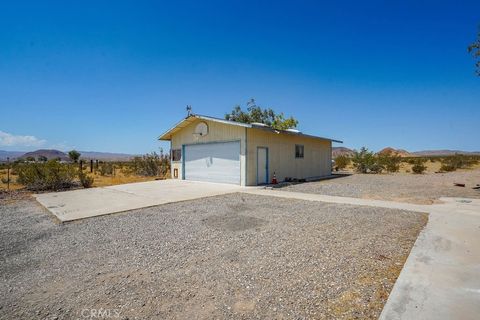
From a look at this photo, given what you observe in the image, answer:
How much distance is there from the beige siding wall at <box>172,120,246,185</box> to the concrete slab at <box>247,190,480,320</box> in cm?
882

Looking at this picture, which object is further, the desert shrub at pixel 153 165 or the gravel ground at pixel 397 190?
the desert shrub at pixel 153 165

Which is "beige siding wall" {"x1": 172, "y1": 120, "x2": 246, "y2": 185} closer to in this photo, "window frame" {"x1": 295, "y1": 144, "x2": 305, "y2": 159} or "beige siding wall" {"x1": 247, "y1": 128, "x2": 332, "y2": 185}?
"beige siding wall" {"x1": 247, "y1": 128, "x2": 332, "y2": 185}

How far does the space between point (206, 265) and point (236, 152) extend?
10.2 m

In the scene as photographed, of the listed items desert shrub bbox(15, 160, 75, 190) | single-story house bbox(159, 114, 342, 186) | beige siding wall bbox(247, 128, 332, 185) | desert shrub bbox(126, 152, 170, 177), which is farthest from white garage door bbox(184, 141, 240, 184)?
desert shrub bbox(15, 160, 75, 190)

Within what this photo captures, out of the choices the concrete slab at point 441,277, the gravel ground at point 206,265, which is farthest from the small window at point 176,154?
the concrete slab at point 441,277

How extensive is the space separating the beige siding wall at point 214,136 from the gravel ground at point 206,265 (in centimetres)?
678

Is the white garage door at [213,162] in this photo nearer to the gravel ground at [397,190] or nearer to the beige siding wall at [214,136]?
the beige siding wall at [214,136]

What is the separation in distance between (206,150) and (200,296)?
12954 mm

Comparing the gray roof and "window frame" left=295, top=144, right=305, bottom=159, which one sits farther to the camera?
"window frame" left=295, top=144, right=305, bottom=159

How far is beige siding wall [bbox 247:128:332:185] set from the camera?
1380cm

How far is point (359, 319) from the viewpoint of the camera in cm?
259

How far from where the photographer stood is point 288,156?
16375 mm

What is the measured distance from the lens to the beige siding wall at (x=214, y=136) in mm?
13550

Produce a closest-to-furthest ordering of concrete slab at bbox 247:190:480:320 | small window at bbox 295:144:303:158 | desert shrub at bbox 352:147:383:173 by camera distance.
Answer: concrete slab at bbox 247:190:480:320, small window at bbox 295:144:303:158, desert shrub at bbox 352:147:383:173
